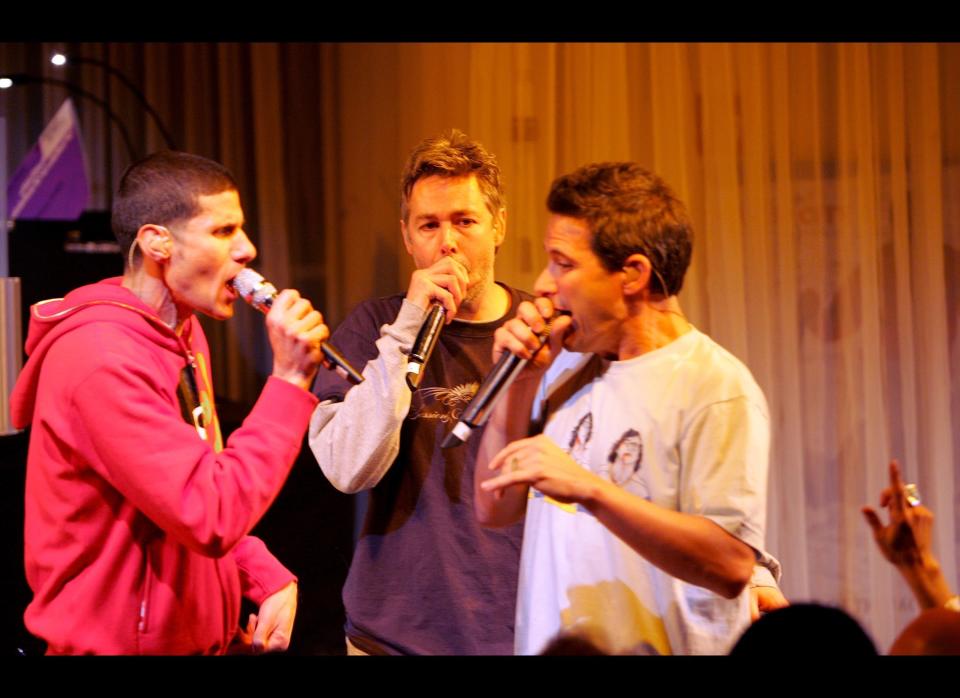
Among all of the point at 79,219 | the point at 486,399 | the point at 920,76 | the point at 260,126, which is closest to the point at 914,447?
the point at 920,76

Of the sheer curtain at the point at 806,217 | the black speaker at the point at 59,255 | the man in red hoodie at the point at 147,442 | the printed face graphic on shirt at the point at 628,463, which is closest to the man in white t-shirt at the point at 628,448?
the printed face graphic on shirt at the point at 628,463

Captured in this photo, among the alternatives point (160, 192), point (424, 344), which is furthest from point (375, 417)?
point (160, 192)

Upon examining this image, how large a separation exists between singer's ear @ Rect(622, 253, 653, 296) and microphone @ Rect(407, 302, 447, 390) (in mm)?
407

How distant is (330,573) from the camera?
10.3 feet

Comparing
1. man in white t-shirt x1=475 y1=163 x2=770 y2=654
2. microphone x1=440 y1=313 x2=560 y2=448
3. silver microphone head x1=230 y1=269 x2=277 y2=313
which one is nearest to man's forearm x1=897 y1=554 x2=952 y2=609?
man in white t-shirt x1=475 y1=163 x2=770 y2=654

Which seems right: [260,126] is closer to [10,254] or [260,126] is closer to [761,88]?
[10,254]

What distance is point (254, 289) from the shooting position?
173cm

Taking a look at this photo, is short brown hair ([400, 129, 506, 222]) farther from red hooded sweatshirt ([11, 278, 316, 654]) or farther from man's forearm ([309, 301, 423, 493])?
red hooded sweatshirt ([11, 278, 316, 654])

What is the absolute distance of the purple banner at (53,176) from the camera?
12.5 feet

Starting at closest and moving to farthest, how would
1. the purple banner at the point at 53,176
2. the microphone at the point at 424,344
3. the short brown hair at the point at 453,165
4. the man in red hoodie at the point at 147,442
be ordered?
1. the man in red hoodie at the point at 147,442
2. the microphone at the point at 424,344
3. the short brown hair at the point at 453,165
4. the purple banner at the point at 53,176

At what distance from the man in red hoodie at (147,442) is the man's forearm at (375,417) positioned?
182 millimetres

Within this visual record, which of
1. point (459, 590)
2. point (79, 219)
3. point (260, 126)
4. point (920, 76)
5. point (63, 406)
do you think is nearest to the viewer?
point (63, 406)

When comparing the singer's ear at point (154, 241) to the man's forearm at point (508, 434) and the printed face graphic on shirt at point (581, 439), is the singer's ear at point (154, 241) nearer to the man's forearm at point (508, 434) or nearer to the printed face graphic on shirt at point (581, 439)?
the man's forearm at point (508, 434)
